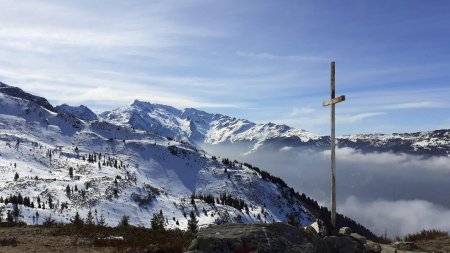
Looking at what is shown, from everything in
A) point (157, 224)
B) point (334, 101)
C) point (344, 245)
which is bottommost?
point (157, 224)

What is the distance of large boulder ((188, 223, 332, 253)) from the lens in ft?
53.4

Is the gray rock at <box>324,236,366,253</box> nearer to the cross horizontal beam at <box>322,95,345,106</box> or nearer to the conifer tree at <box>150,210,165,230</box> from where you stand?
the cross horizontal beam at <box>322,95,345,106</box>

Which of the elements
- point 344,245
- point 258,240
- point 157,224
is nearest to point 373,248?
point 344,245

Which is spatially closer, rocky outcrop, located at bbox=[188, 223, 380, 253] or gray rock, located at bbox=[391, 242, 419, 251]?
rocky outcrop, located at bbox=[188, 223, 380, 253]

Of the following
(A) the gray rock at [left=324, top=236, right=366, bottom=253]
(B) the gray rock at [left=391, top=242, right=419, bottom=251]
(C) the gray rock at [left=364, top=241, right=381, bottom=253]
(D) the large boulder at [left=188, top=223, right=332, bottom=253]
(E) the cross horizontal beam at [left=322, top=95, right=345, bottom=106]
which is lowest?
(B) the gray rock at [left=391, top=242, right=419, bottom=251]

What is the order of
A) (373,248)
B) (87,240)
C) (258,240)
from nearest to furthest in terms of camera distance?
(258,240) < (373,248) < (87,240)

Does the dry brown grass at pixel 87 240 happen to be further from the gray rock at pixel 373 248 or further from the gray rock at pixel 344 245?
the gray rock at pixel 373 248

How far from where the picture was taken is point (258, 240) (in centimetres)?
1648

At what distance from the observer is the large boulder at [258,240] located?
641 inches

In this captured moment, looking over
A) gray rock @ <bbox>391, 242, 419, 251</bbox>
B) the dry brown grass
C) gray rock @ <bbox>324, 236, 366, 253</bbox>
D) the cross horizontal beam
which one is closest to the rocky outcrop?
gray rock @ <bbox>324, 236, 366, 253</bbox>

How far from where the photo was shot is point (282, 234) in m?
17.1

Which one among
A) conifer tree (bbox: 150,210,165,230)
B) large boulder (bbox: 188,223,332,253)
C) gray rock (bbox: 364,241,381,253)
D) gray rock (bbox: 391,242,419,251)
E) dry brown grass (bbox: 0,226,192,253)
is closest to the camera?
large boulder (bbox: 188,223,332,253)

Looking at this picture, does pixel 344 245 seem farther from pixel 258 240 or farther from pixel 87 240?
pixel 87 240

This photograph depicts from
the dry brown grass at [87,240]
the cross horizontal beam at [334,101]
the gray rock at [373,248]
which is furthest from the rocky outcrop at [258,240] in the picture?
the cross horizontal beam at [334,101]
